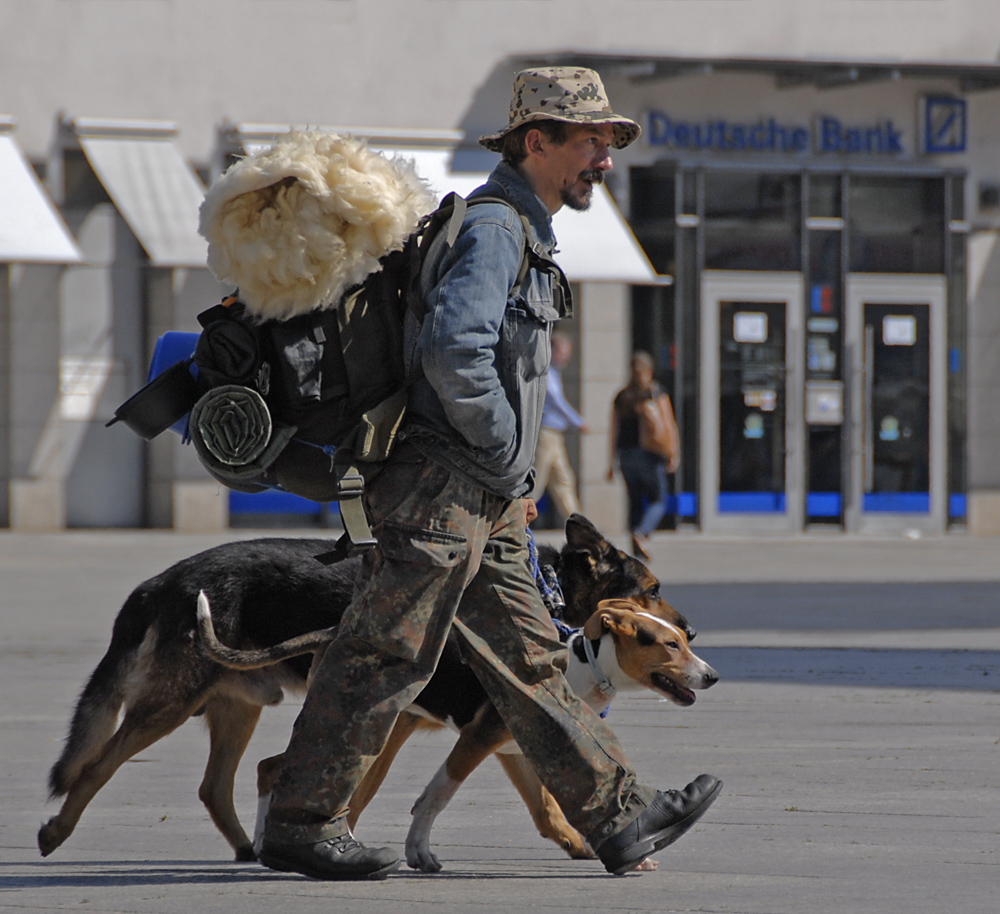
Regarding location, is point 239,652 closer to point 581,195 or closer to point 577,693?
point 577,693

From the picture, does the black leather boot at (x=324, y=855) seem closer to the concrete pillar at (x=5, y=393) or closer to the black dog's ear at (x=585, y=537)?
the black dog's ear at (x=585, y=537)

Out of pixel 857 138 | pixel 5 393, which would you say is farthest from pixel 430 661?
pixel 857 138

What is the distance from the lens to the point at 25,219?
1647 centimetres

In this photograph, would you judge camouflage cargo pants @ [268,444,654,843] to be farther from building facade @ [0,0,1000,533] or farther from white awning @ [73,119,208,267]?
building facade @ [0,0,1000,533]

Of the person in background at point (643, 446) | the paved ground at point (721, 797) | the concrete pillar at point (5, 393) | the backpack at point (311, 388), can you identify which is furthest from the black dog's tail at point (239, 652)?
the concrete pillar at point (5, 393)

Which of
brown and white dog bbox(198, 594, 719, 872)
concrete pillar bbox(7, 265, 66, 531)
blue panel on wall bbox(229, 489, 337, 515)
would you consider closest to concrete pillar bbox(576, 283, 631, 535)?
blue panel on wall bbox(229, 489, 337, 515)

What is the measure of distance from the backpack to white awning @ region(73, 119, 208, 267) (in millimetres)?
12821

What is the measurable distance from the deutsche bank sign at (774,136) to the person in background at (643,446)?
4.21 meters

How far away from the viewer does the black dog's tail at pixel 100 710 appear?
4594 millimetres

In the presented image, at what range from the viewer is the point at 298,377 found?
12.8 ft

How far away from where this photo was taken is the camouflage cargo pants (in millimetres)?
3980

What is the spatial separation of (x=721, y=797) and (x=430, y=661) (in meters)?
1.82

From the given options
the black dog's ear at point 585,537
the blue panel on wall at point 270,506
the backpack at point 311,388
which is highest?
the backpack at point 311,388

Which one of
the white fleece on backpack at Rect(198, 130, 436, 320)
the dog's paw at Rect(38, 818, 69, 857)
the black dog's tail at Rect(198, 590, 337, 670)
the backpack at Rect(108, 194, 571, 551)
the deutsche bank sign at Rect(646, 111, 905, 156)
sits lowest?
the dog's paw at Rect(38, 818, 69, 857)
